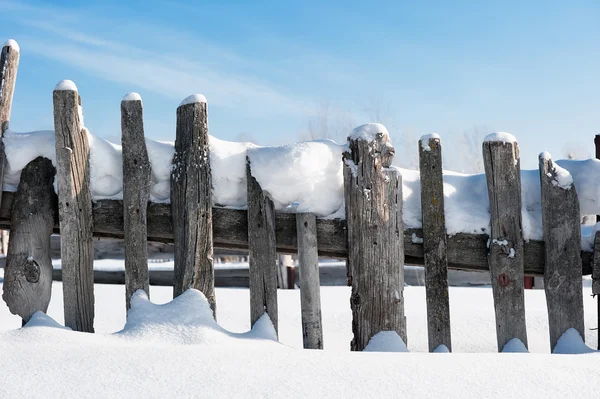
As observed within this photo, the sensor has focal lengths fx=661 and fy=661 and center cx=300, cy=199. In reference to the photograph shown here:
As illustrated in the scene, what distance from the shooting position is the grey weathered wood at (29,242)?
4.04 m

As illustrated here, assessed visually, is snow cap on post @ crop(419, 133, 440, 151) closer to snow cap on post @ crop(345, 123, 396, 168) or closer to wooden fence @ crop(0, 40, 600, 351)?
wooden fence @ crop(0, 40, 600, 351)

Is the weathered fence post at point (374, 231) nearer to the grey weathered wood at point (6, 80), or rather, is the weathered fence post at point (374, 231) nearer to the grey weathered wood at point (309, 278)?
the grey weathered wood at point (309, 278)

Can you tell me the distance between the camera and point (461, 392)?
286 cm

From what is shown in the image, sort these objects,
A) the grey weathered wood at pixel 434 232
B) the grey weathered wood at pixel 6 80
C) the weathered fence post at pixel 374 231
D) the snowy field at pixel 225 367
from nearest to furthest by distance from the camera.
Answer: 1. the snowy field at pixel 225 367
2. the weathered fence post at pixel 374 231
3. the grey weathered wood at pixel 434 232
4. the grey weathered wood at pixel 6 80

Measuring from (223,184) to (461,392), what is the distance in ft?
6.03

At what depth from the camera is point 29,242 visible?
4.05m

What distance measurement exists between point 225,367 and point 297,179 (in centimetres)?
126

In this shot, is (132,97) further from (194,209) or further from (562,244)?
(562,244)

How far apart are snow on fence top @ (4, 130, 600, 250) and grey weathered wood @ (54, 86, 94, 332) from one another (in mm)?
78

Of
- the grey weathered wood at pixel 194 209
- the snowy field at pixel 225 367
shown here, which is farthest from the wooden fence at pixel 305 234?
the snowy field at pixel 225 367

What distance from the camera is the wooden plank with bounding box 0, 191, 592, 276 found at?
156 inches

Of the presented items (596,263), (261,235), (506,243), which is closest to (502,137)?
(506,243)

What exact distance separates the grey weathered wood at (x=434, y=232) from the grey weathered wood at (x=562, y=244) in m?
0.65

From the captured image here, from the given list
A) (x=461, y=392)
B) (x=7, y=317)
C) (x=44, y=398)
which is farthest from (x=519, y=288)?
(x=7, y=317)
